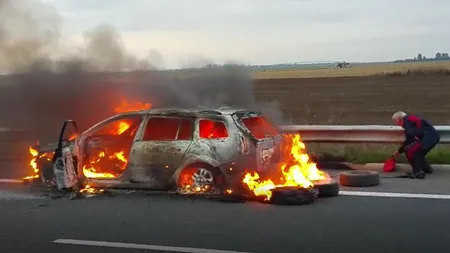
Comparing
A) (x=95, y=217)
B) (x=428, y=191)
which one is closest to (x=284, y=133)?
(x=428, y=191)

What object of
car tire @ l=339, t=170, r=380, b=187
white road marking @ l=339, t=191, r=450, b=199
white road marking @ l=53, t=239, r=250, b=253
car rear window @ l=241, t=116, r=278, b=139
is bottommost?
white road marking @ l=339, t=191, r=450, b=199

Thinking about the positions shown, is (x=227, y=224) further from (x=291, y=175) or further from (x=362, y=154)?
(x=362, y=154)

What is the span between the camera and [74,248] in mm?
6078

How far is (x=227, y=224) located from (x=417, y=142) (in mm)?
4539

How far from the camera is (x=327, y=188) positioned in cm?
862

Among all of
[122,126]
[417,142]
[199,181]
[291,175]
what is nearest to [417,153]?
[417,142]

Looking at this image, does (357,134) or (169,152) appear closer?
(169,152)

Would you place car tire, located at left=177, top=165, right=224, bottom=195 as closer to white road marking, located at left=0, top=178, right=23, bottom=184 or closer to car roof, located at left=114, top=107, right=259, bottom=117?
car roof, located at left=114, top=107, right=259, bottom=117

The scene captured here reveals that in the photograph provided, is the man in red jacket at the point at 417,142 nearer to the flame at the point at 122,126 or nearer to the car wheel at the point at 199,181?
the car wheel at the point at 199,181

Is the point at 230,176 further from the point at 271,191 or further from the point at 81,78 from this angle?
the point at 81,78

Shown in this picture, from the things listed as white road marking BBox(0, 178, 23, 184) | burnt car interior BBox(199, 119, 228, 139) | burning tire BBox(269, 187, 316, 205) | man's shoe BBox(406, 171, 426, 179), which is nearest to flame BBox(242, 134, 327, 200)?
burning tire BBox(269, 187, 316, 205)

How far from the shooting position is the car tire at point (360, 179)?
9.50 m

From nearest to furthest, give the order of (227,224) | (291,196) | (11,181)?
(227,224), (291,196), (11,181)

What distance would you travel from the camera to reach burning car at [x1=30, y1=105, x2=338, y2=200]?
8453 mm
